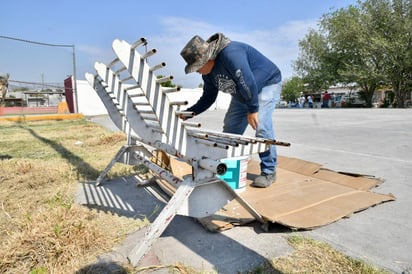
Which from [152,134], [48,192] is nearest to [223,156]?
[152,134]

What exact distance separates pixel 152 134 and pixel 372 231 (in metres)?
1.65

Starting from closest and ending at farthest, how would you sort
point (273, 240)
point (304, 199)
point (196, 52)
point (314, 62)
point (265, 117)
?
point (273, 240) < point (196, 52) < point (304, 199) < point (265, 117) < point (314, 62)

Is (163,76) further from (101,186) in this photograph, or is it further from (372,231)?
(101,186)

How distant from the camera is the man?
80.0 inches

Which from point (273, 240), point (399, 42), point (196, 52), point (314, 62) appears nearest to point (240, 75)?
point (196, 52)

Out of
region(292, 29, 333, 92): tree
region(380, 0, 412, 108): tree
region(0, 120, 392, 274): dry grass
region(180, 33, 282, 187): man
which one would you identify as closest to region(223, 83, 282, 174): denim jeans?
region(180, 33, 282, 187): man

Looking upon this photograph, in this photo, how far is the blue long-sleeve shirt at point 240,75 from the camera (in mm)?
2055

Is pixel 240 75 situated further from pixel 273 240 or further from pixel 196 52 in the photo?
pixel 273 240

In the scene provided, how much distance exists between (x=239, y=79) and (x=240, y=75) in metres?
0.03

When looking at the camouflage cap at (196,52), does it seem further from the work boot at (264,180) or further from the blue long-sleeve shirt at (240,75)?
the work boot at (264,180)

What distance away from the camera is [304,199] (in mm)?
2398

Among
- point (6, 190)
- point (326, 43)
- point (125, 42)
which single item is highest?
point (326, 43)

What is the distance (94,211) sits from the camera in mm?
2412

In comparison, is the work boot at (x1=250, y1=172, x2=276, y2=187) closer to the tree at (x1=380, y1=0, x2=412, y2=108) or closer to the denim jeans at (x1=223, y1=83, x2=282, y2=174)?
the denim jeans at (x1=223, y1=83, x2=282, y2=174)
